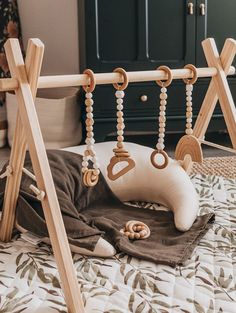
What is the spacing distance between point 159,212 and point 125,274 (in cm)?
37

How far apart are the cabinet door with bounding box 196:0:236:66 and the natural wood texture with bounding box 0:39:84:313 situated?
58.0 inches

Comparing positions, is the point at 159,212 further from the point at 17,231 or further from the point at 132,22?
the point at 132,22

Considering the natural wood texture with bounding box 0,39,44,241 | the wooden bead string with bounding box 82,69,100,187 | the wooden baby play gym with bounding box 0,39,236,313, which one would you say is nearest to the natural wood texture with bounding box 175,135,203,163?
the wooden baby play gym with bounding box 0,39,236,313

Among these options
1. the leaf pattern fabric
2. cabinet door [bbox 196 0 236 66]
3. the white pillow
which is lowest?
the leaf pattern fabric

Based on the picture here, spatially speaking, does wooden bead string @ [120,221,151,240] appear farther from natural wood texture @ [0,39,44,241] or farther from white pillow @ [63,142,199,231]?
natural wood texture @ [0,39,44,241]

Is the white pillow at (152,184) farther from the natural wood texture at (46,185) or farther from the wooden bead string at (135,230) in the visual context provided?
the natural wood texture at (46,185)

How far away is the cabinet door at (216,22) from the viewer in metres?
2.34

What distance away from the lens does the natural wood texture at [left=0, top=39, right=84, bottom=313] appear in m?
0.96

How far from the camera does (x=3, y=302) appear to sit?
3.28ft

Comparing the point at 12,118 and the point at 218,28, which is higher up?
the point at 218,28

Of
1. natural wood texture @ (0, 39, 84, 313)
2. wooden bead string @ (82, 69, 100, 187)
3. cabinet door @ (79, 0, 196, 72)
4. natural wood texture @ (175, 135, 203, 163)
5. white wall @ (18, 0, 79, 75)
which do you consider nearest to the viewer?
natural wood texture @ (0, 39, 84, 313)

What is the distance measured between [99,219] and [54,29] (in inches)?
62.3

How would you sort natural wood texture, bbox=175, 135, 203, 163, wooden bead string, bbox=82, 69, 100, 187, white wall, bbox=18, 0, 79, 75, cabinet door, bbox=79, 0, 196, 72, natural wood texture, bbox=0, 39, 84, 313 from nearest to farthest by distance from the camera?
natural wood texture, bbox=0, 39, 84, 313 < wooden bead string, bbox=82, 69, 100, 187 < natural wood texture, bbox=175, 135, 203, 163 < cabinet door, bbox=79, 0, 196, 72 < white wall, bbox=18, 0, 79, 75

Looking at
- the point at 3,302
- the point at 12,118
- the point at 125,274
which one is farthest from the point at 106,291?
the point at 12,118
